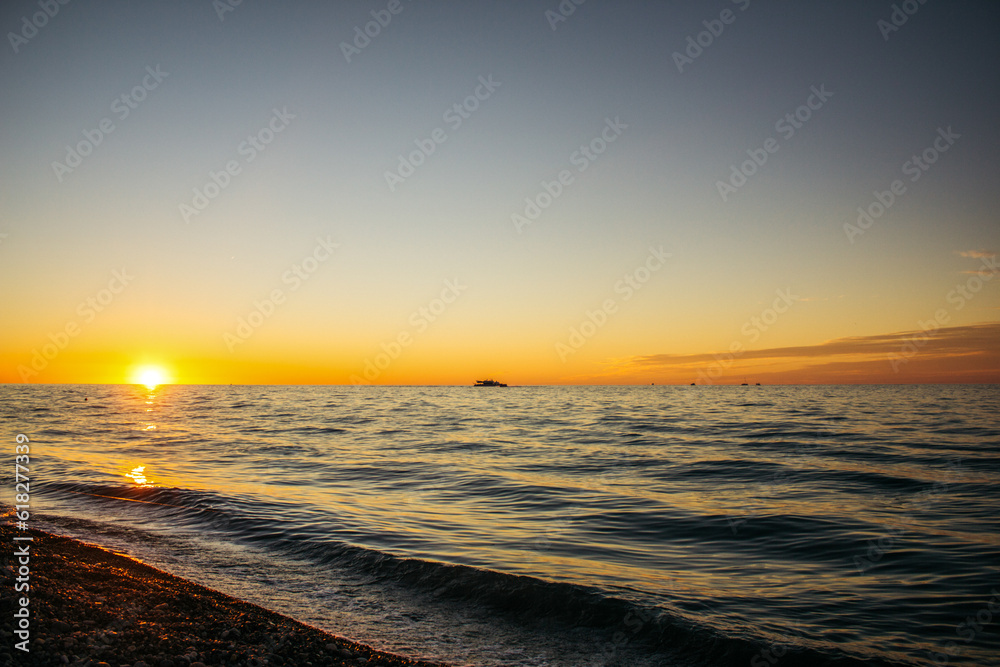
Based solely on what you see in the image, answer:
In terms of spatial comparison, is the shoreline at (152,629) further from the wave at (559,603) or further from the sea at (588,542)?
the wave at (559,603)

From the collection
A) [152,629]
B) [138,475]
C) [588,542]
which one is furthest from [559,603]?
[138,475]

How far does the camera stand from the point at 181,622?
6.87 meters

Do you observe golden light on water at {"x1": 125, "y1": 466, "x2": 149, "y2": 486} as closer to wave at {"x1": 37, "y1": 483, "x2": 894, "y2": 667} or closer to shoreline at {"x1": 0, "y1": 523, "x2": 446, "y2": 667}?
wave at {"x1": 37, "y1": 483, "x2": 894, "y2": 667}

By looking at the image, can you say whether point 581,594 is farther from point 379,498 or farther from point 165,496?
point 165,496

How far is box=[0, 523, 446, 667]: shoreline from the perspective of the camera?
5.86 metres

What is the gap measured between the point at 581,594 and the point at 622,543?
3910mm

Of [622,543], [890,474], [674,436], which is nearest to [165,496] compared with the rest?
[622,543]

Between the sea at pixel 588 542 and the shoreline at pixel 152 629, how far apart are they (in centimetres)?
71

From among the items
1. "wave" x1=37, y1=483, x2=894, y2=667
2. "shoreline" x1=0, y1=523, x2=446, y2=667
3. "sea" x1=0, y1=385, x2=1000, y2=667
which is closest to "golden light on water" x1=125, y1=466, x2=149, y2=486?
"sea" x1=0, y1=385, x2=1000, y2=667

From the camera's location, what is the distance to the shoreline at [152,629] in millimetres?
5863

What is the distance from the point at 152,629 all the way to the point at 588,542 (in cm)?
839

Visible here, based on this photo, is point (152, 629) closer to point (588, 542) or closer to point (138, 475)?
point (588, 542)

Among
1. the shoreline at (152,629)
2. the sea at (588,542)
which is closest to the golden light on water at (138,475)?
the sea at (588,542)

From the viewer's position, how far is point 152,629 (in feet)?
21.5
